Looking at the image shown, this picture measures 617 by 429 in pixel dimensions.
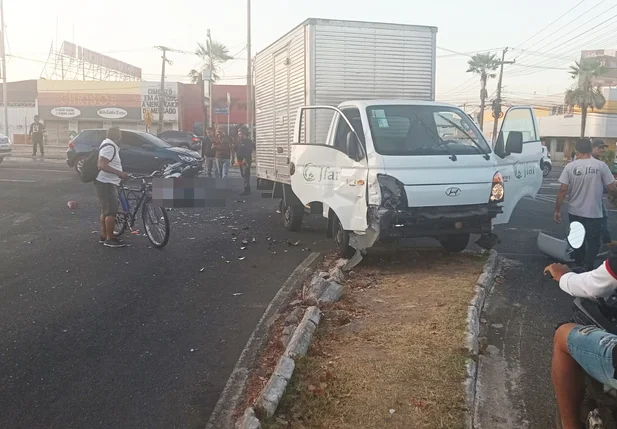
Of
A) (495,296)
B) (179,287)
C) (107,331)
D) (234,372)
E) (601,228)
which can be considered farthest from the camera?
(601,228)

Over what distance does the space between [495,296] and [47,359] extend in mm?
4380

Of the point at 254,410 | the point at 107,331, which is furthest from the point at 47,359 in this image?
the point at 254,410

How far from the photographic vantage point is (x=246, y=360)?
4.69 m

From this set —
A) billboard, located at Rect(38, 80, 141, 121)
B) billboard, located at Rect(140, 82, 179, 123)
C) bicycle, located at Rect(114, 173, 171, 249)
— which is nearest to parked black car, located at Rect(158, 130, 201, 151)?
billboard, located at Rect(140, 82, 179, 123)

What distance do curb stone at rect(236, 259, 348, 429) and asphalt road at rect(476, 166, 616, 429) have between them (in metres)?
1.27

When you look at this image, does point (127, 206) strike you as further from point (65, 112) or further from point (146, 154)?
point (65, 112)

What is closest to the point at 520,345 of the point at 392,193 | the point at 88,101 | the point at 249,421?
the point at 392,193

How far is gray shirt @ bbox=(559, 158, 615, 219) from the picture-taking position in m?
7.06

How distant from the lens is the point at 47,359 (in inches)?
183

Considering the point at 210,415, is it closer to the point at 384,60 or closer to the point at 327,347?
the point at 327,347

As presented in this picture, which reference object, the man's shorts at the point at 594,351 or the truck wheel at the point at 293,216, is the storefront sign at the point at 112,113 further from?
the man's shorts at the point at 594,351

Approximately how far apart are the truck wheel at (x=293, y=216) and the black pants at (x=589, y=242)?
4.43m

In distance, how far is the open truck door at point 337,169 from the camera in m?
7.03

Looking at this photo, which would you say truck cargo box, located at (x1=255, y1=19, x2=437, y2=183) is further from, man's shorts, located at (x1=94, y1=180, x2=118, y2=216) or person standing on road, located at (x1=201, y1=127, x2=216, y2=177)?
person standing on road, located at (x1=201, y1=127, x2=216, y2=177)
